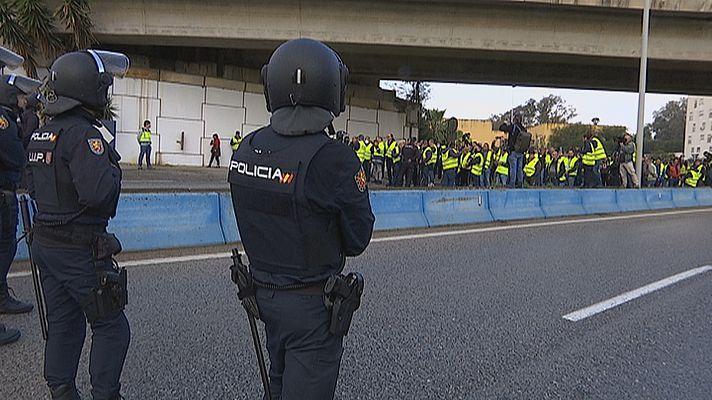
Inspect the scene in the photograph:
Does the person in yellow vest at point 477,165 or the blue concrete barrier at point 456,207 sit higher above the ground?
the person in yellow vest at point 477,165

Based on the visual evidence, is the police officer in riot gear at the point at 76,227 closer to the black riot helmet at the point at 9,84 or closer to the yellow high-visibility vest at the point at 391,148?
the black riot helmet at the point at 9,84

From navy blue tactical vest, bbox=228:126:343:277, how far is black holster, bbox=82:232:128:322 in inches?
39.3

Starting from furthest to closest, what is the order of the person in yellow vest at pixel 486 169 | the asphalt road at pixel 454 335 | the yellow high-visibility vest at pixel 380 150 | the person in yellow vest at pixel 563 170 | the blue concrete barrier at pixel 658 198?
1. the person in yellow vest at pixel 563 170
2. the yellow high-visibility vest at pixel 380 150
3. the person in yellow vest at pixel 486 169
4. the blue concrete barrier at pixel 658 198
5. the asphalt road at pixel 454 335

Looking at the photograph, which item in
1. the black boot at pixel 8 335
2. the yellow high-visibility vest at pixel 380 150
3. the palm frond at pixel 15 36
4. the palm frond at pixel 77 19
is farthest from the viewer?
the yellow high-visibility vest at pixel 380 150

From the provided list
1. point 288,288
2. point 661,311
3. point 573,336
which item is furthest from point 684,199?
point 288,288

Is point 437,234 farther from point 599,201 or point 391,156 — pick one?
point 391,156

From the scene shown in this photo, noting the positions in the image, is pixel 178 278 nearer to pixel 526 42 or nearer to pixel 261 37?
pixel 261 37

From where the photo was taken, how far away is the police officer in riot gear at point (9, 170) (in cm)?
430

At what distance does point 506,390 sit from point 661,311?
9.08 ft

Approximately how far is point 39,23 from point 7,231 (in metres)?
17.3

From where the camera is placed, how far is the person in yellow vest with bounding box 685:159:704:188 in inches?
1010

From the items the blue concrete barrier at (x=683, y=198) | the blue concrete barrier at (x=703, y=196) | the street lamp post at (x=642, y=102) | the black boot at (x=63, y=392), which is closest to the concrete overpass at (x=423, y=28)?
the street lamp post at (x=642, y=102)

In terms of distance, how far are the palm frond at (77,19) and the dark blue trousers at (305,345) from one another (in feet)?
66.9

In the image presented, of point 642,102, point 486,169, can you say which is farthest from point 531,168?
point 642,102
